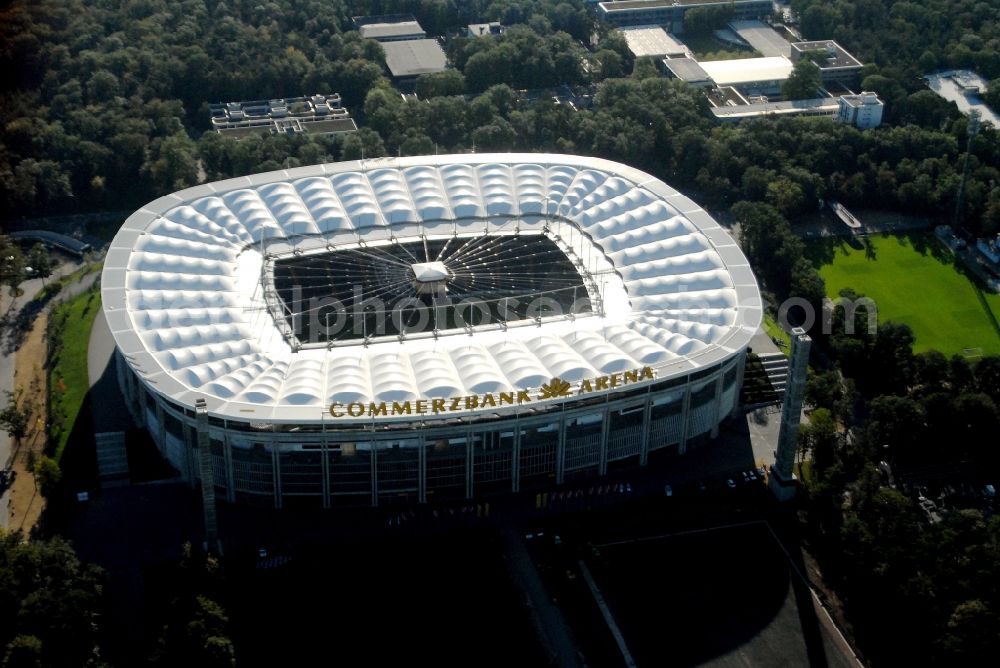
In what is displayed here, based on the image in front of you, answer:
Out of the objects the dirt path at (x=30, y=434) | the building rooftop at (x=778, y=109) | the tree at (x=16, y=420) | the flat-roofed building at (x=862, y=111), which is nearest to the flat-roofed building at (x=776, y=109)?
the building rooftop at (x=778, y=109)

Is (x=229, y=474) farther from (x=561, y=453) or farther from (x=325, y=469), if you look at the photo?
(x=561, y=453)

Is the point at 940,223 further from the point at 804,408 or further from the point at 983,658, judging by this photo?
the point at 983,658

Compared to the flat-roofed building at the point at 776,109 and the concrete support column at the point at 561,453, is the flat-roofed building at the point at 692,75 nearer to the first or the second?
the flat-roofed building at the point at 776,109

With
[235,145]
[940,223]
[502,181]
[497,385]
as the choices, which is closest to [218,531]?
[497,385]

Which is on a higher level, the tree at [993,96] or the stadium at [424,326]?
the stadium at [424,326]

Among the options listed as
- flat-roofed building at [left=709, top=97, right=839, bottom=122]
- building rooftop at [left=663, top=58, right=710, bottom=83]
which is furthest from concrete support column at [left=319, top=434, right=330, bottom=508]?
building rooftop at [left=663, top=58, right=710, bottom=83]

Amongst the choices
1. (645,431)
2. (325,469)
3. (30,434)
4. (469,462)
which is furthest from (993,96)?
(30,434)

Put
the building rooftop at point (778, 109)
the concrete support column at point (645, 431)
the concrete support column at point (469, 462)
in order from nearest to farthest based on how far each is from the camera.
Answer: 1. the concrete support column at point (469, 462)
2. the concrete support column at point (645, 431)
3. the building rooftop at point (778, 109)
